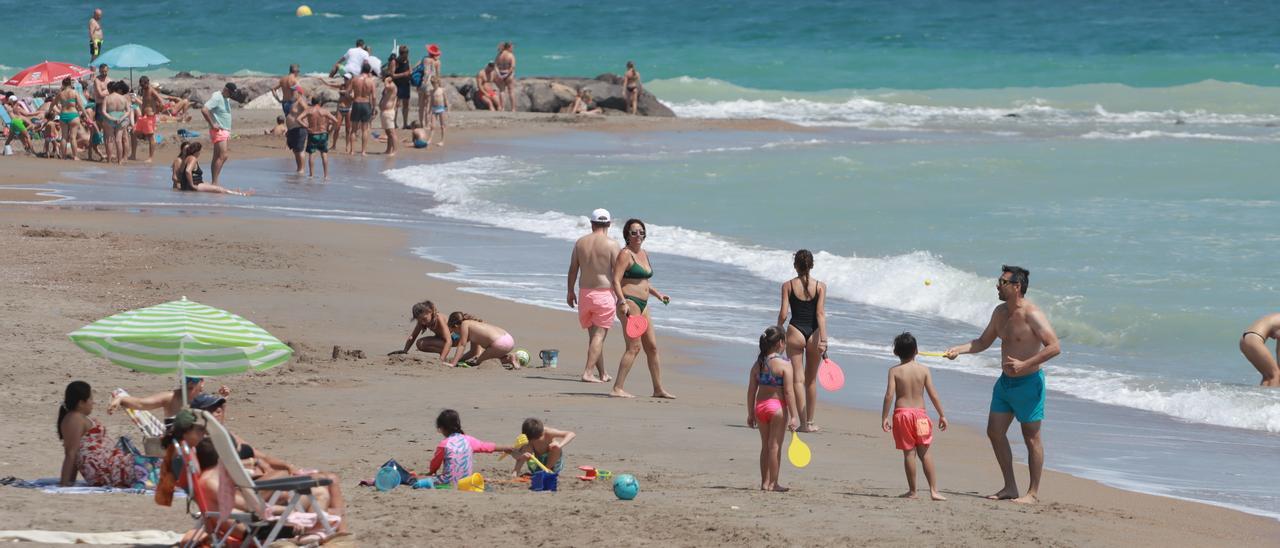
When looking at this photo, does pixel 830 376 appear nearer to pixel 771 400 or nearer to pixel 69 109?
pixel 771 400

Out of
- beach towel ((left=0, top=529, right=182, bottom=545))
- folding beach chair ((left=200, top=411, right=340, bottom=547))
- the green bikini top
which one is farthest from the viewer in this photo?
the green bikini top

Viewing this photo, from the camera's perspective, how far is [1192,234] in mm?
19406

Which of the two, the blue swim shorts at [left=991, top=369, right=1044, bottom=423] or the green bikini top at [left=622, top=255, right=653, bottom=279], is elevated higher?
the green bikini top at [left=622, top=255, right=653, bottom=279]

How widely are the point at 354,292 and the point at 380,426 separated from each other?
15.4ft

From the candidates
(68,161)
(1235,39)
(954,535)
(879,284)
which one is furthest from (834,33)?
(954,535)

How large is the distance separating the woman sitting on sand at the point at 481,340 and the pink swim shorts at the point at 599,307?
0.76 meters

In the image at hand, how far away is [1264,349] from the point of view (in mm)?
11906

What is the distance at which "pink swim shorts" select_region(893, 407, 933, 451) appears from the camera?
7965mm

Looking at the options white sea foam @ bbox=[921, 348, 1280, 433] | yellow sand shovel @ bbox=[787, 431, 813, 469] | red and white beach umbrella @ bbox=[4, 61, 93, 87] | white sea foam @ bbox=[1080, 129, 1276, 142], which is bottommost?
white sea foam @ bbox=[921, 348, 1280, 433]

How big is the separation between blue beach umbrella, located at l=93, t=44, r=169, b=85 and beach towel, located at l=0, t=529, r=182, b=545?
20.2m

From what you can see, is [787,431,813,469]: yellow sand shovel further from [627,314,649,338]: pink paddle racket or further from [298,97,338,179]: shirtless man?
[298,97,338,179]: shirtless man

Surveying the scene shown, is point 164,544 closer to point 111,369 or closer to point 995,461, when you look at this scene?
point 111,369

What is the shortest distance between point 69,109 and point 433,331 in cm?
1344

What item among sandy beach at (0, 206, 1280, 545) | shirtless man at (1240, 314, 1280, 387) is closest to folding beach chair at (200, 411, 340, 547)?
sandy beach at (0, 206, 1280, 545)
